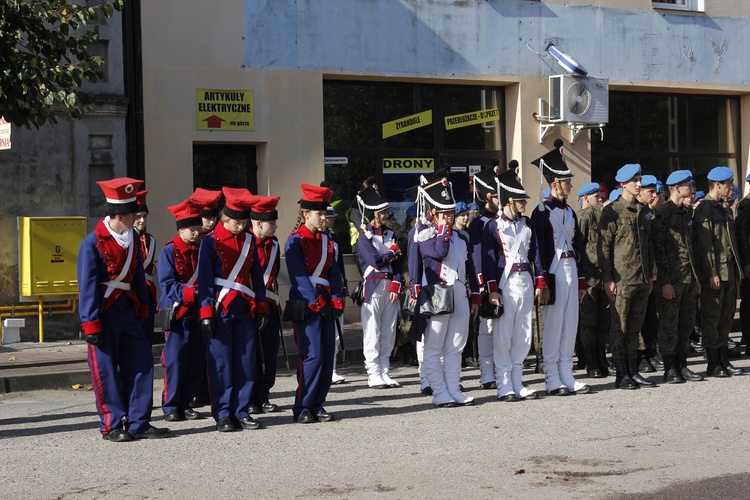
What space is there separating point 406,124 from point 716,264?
7395 millimetres

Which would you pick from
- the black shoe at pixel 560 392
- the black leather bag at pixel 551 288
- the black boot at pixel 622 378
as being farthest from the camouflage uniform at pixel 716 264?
the black leather bag at pixel 551 288

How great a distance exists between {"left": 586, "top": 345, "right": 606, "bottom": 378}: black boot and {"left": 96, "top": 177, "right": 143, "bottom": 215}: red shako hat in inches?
229

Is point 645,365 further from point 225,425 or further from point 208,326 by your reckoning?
point 208,326

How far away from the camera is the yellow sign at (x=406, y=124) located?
19.4m

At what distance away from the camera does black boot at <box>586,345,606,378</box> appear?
13250mm

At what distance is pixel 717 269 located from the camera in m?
13.3

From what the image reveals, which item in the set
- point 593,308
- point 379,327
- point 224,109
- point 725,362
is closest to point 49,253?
point 224,109

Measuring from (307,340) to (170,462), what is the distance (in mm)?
2070

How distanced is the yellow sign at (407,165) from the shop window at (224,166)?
225 centimetres

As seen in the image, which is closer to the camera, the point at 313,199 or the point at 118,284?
the point at 118,284

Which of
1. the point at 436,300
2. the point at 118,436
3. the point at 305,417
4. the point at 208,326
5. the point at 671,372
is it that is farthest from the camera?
the point at 671,372

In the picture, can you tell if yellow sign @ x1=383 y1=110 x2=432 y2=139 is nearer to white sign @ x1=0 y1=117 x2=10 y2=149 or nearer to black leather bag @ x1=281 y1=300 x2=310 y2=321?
white sign @ x1=0 y1=117 x2=10 y2=149

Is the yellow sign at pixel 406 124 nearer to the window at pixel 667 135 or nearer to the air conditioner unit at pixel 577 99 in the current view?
the air conditioner unit at pixel 577 99

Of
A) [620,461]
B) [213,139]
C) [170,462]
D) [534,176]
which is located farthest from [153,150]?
[620,461]
